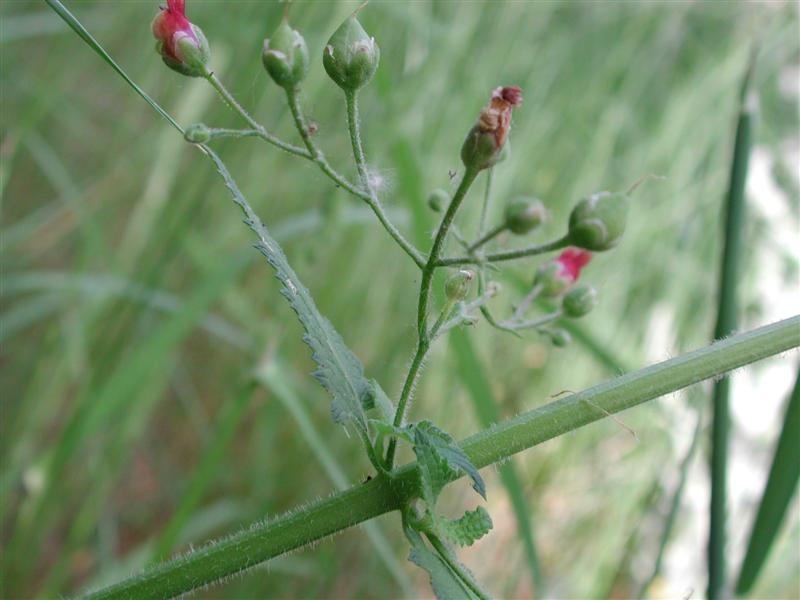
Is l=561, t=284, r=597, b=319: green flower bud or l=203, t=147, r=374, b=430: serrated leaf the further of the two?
l=561, t=284, r=597, b=319: green flower bud

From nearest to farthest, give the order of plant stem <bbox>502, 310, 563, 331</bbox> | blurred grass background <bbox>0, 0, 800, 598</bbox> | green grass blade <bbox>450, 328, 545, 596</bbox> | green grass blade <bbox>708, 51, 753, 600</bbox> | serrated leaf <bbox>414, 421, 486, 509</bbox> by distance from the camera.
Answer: serrated leaf <bbox>414, 421, 486, 509</bbox> → plant stem <bbox>502, 310, 563, 331</bbox> → green grass blade <bbox>708, 51, 753, 600</bbox> → green grass blade <bbox>450, 328, 545, 596</bbox> → blurred grass background <bbox>0, 0, 800, 598</bbox>

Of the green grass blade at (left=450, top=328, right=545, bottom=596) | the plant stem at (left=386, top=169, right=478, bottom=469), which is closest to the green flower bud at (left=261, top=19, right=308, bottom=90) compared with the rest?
the plant stem at (left=386, top=169, right=478, bottom=469)

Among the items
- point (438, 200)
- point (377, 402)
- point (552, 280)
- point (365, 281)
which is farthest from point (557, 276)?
point (365, 281)

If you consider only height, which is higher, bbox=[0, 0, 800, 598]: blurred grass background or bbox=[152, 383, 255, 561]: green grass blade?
bbox=[0, 0, 800, 598]: blurred grass background

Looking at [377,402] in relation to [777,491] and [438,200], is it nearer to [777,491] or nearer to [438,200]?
[438,200]

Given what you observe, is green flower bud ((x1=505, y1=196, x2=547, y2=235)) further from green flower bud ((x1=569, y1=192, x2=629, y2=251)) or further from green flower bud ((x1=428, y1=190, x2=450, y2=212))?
green flower bud ((x1=428, y1=190, x2=450, y2=212))

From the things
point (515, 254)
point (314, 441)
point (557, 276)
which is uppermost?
point (314, 441)

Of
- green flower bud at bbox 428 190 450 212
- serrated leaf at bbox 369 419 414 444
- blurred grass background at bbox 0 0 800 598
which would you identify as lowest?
serrated leaf at bbox 369 419 414 444

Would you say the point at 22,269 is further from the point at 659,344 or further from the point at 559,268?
the point at 559,268
